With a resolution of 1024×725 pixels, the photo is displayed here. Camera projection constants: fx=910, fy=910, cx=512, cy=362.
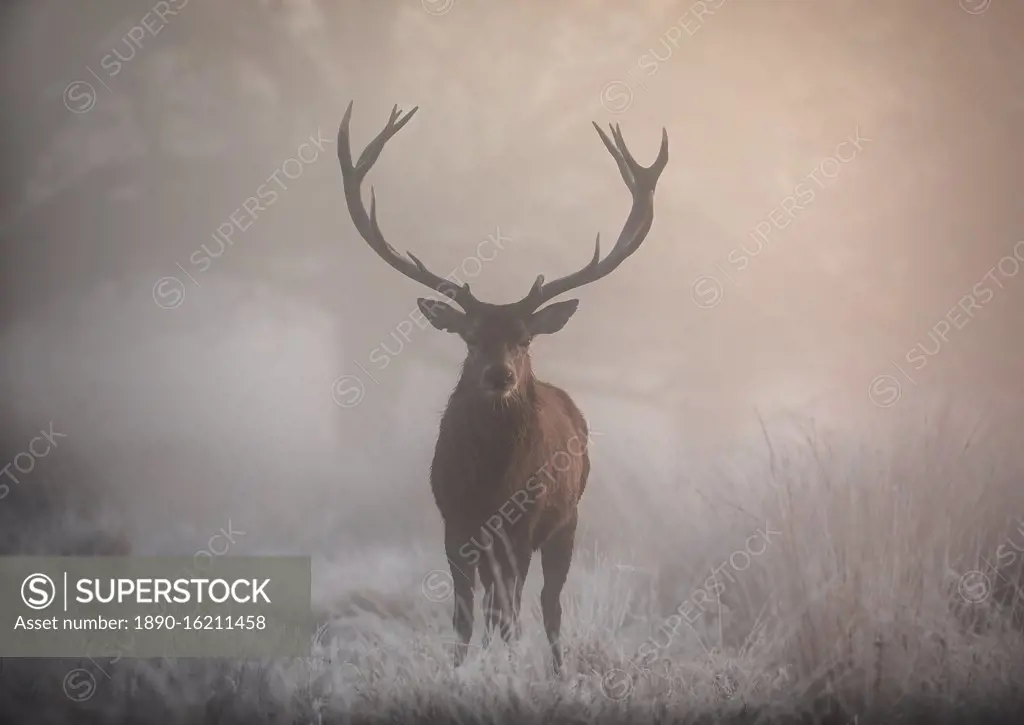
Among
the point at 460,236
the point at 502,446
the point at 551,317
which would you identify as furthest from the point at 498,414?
the point at 460,236

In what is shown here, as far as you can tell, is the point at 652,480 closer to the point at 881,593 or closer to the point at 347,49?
the point at 881,593

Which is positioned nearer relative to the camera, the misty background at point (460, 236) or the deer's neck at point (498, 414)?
the deer's neck at point (498, 414)

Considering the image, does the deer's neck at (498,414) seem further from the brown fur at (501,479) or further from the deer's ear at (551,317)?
the deer's ear at (551,317)

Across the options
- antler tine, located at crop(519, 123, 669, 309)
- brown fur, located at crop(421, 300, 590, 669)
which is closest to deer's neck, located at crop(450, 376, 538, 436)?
brown fur, located at crop(421, 300, 590, 669)

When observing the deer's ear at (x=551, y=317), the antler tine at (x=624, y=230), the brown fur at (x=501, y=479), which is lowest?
the brown fur at (x=501, y=479)

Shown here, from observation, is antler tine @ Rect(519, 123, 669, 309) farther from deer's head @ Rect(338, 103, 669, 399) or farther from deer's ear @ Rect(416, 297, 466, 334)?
deer's ear @ Rect(416, 297, 466, 334)

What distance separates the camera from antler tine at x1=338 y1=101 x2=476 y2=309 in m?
2.65

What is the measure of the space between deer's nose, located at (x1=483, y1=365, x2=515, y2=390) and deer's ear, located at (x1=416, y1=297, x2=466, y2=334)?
0.19 meters

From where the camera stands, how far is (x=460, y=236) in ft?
9.16

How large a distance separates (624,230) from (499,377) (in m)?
0.62

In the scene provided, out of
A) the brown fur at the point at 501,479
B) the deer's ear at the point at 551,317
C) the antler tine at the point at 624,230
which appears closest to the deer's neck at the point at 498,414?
the brown fur at the point at 501,479

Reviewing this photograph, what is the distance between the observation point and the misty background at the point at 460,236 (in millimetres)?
2717

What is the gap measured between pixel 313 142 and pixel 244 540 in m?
1.23

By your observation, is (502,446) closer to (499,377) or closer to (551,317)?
(499,377)
